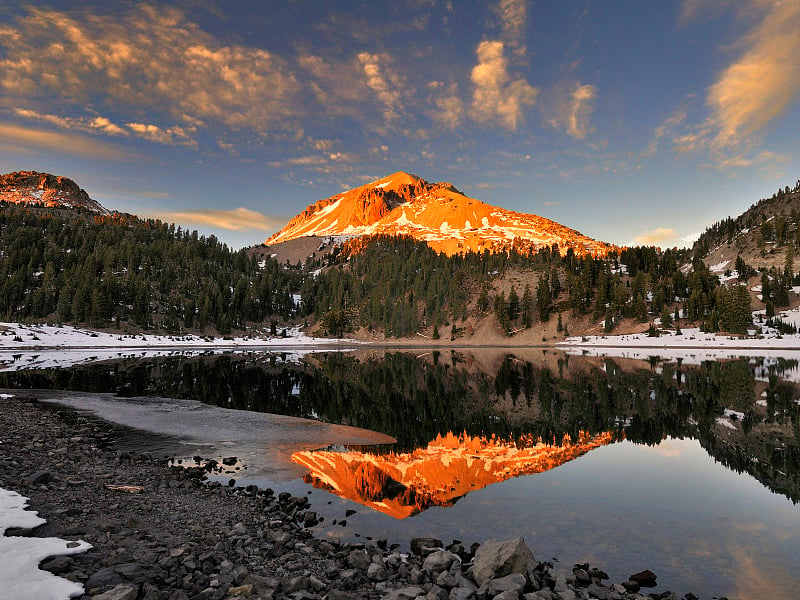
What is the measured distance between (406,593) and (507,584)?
221cm

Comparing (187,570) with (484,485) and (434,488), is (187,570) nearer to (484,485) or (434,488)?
(434,488)

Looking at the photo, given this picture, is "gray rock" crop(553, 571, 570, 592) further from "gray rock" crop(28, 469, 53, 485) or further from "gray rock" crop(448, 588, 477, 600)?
→ "gray rock" crop(28, 469, 53, 485)

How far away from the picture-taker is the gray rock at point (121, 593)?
7562mm

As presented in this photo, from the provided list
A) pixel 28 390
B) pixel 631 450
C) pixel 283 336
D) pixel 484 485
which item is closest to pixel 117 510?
pixel 484 485

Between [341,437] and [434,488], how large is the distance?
35.1 feet

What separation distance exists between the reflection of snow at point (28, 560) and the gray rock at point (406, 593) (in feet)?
19.0

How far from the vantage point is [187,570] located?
9.62 meters

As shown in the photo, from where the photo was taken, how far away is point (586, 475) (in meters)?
18.6

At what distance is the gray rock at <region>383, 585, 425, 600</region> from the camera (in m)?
8.77

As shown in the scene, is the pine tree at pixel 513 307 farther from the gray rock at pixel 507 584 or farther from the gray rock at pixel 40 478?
the gray rock at pixel 507 584

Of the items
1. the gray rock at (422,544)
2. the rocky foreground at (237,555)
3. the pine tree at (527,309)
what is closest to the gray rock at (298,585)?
the rocky foreground at (237,555)

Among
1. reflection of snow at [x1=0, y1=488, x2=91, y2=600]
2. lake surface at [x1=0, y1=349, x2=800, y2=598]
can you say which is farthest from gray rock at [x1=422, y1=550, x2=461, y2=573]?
reflection of snow at [x1=0, y1=488, x2=91, y2=600]

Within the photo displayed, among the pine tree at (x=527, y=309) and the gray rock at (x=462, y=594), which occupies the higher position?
the pine tree at (x=527, y=309)

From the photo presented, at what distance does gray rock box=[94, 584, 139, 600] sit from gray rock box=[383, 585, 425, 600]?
15.6 ft
